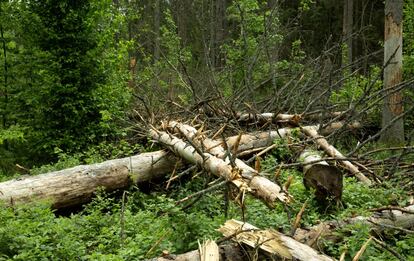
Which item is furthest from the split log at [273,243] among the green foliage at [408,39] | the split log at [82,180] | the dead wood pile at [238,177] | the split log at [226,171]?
the green foliage at [408,39]

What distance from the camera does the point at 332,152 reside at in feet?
24.0

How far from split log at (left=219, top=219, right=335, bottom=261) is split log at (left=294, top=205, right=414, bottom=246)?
0.40m

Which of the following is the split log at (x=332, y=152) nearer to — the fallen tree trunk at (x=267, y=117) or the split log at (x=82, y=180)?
the fallen tree trunk at (x=267, y=117)

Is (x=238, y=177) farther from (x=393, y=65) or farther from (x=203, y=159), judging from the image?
(x=393, y=65)

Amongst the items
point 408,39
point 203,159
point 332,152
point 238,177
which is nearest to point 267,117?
point 332,152

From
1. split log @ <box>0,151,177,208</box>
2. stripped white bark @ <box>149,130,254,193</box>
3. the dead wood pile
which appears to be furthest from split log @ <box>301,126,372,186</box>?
split log @ <box>0,151,177,208</box>

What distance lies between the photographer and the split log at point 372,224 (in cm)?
428

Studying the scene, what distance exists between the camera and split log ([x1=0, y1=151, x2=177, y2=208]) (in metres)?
6.02

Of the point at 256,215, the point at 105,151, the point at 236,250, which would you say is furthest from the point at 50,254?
the point at 105,151

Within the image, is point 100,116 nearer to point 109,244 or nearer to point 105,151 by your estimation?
point 105,151

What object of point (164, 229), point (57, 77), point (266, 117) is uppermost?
point (57, 77)

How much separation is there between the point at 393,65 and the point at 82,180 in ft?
24.3

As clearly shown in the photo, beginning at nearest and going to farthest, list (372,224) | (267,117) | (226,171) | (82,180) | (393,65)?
1. (372,224)
2. (226,171)
3. (82,180)
4. (267,117)
5. (393,65)

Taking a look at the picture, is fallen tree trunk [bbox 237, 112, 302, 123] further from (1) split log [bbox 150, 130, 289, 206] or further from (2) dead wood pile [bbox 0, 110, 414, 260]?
(1) split log [bbox 150, 130, 289, 206]
